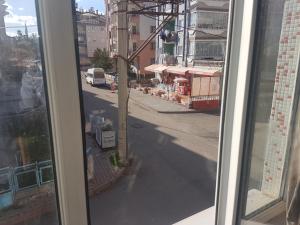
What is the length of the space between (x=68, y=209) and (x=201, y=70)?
321 inches

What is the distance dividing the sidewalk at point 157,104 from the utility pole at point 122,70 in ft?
11.9

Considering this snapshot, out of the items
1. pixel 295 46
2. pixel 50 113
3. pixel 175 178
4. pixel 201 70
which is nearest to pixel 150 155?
pixel 175 178

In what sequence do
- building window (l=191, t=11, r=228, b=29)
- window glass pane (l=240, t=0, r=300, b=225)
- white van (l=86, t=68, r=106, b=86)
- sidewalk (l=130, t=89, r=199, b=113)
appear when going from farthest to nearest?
white van (l=86, t=68, r=106, b=86)
building window (l=191, t=11, r=228, b=29)
sidewalk (l=130, t=89, r=199, b=113)
window glass pane (l=240, t=0, r=300, b=225)

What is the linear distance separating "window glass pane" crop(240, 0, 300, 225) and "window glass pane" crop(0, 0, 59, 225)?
493 millimetres

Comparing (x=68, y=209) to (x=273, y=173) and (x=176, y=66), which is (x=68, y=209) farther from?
(x=176, y=66)

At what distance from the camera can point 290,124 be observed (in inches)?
38.1

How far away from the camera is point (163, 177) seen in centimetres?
347

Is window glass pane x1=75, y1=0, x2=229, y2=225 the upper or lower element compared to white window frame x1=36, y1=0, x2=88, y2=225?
lower

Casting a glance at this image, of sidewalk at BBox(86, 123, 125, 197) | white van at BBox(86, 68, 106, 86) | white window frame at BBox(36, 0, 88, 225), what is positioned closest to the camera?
white window frame at BBox(36, 0, 88, 225)

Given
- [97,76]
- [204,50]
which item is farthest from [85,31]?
[97,76]

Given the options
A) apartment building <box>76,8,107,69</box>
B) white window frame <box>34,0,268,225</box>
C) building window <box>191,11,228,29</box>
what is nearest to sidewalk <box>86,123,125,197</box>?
apartment building <box>76,8,107,69</box>

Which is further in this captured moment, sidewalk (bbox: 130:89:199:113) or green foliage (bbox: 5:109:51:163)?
sidewalk (bbox: 130:89:199:113)

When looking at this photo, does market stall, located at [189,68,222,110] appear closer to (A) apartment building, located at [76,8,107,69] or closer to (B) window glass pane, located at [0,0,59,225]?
(A) apartment building, located at [76,8,107,69]

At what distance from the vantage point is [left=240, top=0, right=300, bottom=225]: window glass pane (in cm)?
69
